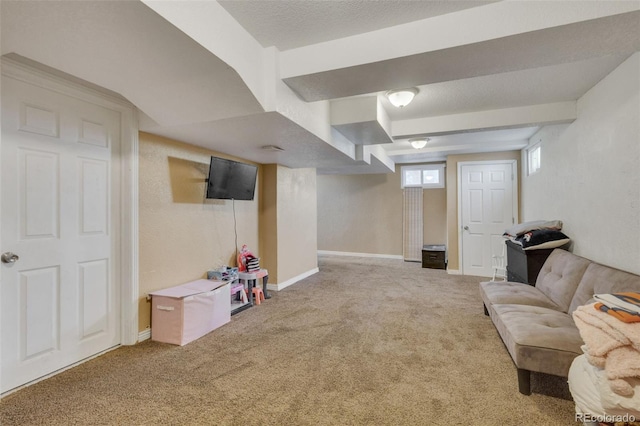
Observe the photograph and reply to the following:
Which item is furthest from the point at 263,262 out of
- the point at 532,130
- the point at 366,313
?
the point at 532,130

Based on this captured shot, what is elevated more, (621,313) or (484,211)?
(484,211)

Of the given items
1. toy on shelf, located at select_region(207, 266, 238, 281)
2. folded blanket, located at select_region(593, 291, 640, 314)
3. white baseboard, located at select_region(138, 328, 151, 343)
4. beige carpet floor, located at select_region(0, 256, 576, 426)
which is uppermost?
folded blanket, located at select_region(593, 291, 640, 314)

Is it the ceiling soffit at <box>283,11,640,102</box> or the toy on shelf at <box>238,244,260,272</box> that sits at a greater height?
the ceiling soffit at <box>283,11,640,102</box>

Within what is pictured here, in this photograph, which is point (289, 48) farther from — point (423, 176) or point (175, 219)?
point (423, 176)

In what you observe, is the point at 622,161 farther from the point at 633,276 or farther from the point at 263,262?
the point at 263,262

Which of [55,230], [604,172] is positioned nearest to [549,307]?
[604,172]

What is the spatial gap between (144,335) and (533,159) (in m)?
5.73

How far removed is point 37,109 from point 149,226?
1176 millimetres

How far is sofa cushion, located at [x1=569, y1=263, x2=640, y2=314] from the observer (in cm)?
188

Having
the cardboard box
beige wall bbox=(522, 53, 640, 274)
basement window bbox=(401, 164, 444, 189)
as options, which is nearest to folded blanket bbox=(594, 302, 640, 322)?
beige wall bbox=(522, 53, 640, 274)

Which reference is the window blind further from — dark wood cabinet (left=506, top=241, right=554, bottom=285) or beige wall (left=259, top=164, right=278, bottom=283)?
beige wall (left=259, top=164, right=278, bottom=283)

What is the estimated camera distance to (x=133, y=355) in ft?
7.89

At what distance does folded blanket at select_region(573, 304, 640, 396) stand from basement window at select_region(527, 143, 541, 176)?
363 cm

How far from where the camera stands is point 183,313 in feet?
8.57
